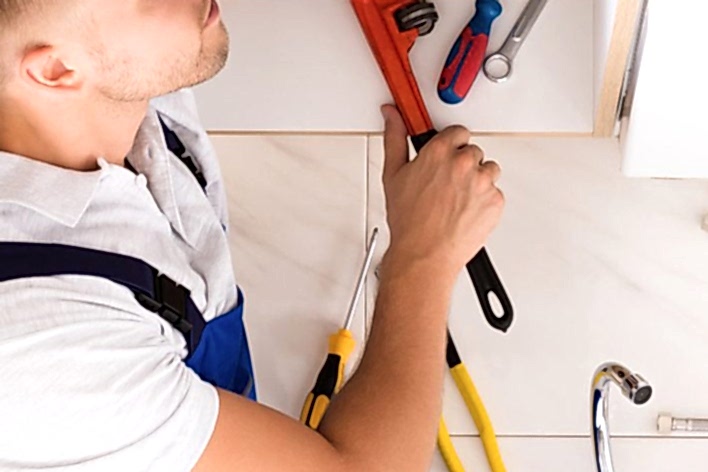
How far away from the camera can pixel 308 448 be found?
0.72 m

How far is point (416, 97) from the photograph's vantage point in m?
1.04

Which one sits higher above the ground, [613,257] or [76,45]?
[613,257]

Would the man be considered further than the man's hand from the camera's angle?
No

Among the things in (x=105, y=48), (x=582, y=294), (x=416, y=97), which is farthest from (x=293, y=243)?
(x=105, y=48)

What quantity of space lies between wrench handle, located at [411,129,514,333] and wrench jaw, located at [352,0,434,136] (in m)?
0.15

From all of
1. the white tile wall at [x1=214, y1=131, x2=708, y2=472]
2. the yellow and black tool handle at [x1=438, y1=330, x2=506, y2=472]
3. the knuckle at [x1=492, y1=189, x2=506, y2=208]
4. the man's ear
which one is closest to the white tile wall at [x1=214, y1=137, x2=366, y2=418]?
the white tile wall at [x1=214, y1=131, x2=708, y2=472]

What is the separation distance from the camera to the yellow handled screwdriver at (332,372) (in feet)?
3.33

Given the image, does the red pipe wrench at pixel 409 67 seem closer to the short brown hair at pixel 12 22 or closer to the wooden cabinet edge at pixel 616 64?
the wooden cabinet edge at pixel 616 64

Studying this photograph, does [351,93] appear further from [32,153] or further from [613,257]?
[32,153]

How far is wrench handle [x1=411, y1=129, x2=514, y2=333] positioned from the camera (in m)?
0.99

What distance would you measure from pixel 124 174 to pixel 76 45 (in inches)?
4.4

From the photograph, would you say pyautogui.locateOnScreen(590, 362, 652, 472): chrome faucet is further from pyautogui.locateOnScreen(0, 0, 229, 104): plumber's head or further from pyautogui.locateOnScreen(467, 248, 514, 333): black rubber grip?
pyautogui.locateOnScreen(0, 0, 229, 104): plumber's head

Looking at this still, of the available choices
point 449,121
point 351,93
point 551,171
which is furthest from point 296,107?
point 551,171

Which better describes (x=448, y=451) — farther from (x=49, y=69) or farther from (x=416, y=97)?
(x=49, y=69)
